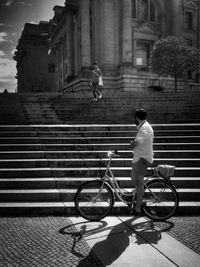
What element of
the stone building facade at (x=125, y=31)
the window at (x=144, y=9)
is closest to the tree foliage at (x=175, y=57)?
the stone building facade at (x=125, y=31)

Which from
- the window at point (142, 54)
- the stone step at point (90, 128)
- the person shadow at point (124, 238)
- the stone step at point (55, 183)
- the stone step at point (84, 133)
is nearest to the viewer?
the person shadow at point (124, 238)

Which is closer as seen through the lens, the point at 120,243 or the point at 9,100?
the point at 120,243

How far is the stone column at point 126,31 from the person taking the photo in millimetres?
31281

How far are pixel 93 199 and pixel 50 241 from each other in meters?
1.27

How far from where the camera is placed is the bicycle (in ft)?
18.6

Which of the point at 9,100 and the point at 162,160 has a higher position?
the point at 9,100

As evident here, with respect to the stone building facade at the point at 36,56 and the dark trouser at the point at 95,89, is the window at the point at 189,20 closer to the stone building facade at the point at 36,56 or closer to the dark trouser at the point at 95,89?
the dark trouser at the point at 95,89

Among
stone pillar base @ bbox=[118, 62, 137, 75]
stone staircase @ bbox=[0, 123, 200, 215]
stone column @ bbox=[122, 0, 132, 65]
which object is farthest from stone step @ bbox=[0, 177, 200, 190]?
stone column @ bbox=[122, 0, 132, 65]

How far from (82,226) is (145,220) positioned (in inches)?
48.4

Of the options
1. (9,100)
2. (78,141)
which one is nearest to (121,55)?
(9,100)

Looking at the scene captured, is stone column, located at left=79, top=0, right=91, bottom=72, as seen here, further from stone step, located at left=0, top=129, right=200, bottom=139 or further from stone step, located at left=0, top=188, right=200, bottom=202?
stone step, located at left=0, top=188, right=200, bottom=202

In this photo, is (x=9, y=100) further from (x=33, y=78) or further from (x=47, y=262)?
(x=33, y=78)

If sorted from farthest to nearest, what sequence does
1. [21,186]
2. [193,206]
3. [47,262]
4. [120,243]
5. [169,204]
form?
[21,186]
[193,206]
[169,204]
[120,243]
[47,262]

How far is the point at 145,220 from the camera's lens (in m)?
5.73
